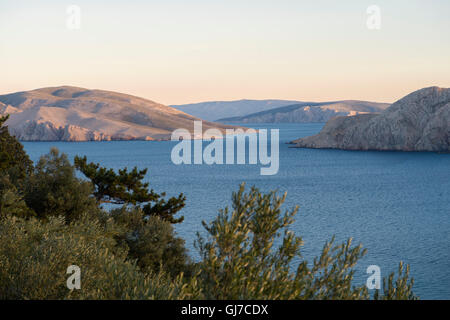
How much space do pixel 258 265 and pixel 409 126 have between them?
149230 millimetres

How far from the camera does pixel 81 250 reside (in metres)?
14.1

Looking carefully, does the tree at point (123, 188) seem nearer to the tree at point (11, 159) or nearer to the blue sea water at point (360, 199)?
the tree at point (11, 159)

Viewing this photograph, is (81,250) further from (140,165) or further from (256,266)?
(140,165)

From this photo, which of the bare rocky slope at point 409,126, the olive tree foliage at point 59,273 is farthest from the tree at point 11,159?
the bare rocky slope at point 409,126

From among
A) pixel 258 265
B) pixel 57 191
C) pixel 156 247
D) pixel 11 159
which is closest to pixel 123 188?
pixel 57 191

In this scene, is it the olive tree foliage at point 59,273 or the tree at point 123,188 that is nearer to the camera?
the olive tree foliage at point 59,273

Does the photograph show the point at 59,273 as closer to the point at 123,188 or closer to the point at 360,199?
the point at 123,188

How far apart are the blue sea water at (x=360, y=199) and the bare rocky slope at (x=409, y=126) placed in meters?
8.69

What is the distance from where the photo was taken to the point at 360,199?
7444 centimetres

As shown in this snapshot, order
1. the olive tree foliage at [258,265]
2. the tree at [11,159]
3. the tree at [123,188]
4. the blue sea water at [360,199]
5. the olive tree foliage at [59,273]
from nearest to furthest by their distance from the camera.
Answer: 1. the olive tree foliage at [258,265]
2. the olive tree foliage at [59,273]
3. the tree at [11,159]
4. the tree at [123,188]
5. the blue sea water at [360,199]

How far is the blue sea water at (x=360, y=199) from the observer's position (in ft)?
141

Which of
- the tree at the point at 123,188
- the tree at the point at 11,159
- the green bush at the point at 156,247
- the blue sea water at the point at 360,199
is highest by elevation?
the tree at the point at 11,159

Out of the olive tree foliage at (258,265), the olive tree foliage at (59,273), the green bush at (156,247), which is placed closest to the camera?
the olive tree foliage at (258,265)
